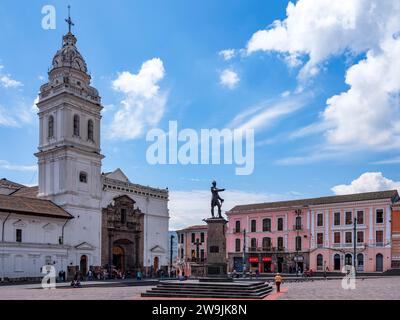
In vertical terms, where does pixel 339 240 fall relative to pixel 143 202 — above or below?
below

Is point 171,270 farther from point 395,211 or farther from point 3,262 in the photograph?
point 395,211

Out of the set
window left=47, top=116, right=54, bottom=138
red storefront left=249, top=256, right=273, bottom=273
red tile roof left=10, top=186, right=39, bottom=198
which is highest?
window left=47, top=116, right=54, bottom=138

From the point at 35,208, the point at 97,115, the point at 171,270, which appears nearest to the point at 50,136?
the point at 97,115

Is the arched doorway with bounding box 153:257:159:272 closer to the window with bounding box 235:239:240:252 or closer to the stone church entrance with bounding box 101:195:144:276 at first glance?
the stone church entrance with bounding box 101:195:144:276

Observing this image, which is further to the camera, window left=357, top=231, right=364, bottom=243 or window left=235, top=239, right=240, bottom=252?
window left=235, top=239, right=240, bottom=252

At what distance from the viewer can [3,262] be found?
120 feet

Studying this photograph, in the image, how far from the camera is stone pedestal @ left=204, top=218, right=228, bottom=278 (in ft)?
79.6

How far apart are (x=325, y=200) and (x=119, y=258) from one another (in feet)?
84.1

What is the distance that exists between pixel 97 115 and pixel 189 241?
35.5 meters

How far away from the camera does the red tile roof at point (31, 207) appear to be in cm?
3766

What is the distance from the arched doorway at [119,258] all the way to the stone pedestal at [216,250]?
25484mm

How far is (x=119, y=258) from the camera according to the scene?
161ft

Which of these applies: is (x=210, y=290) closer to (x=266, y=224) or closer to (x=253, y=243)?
(x=266, y=224)

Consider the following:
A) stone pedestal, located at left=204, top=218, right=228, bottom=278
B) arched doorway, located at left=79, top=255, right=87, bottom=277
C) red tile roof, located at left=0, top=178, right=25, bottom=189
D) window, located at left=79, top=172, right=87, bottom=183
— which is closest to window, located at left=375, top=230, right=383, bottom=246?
arched doorway, located at left=79, top=255, right=87, bottom=277
